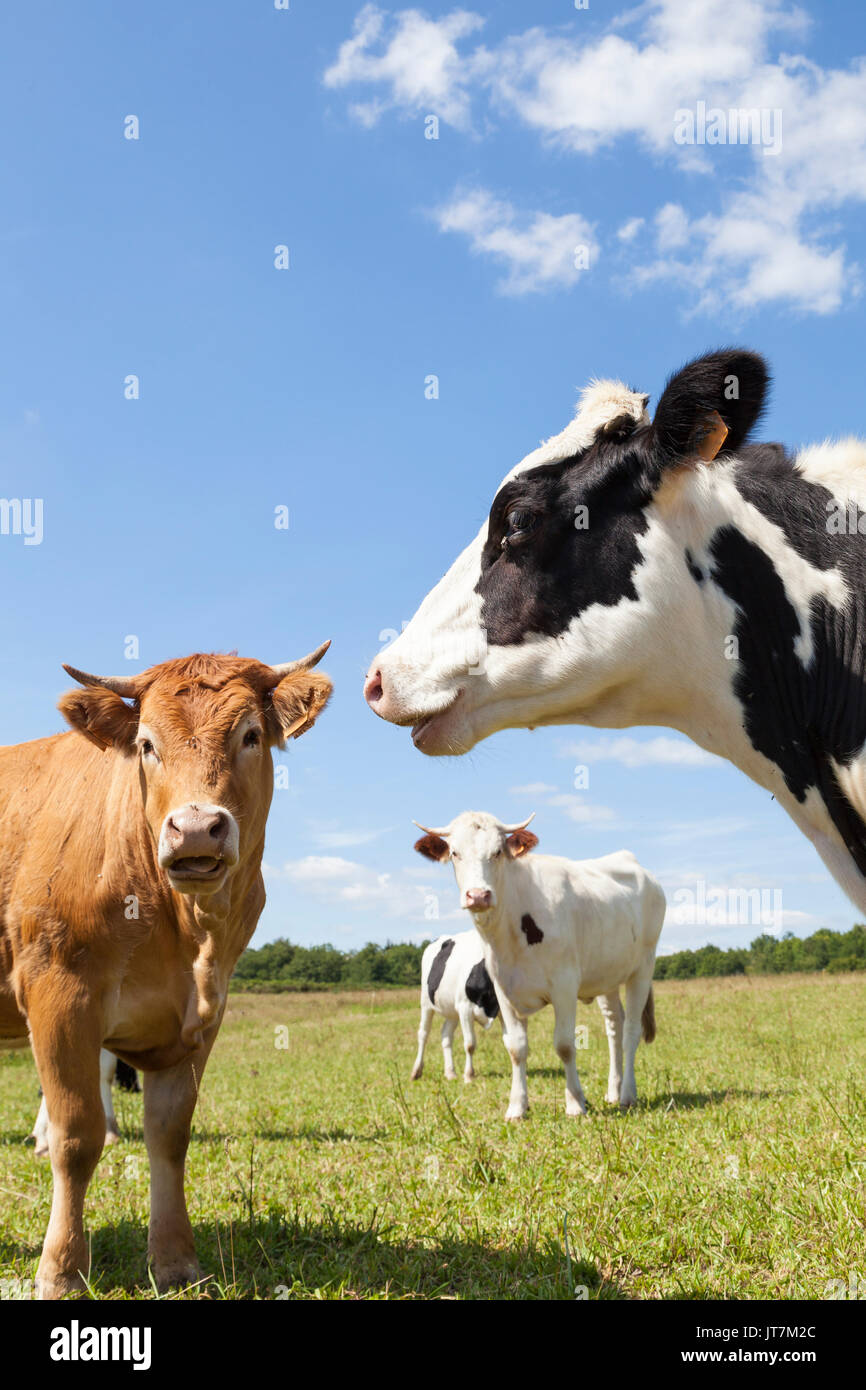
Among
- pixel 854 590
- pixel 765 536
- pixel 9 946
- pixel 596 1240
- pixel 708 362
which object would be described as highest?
pixel 708 362

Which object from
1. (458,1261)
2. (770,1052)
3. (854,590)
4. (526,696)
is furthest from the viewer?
(770,1052)

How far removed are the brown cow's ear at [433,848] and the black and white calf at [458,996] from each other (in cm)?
365

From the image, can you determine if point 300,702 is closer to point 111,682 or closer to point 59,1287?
point 111,682

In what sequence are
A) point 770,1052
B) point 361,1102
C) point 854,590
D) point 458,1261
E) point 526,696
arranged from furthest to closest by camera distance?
point 770,1052
point 361,1102
point 458,1261
point 526,696
point 854,590

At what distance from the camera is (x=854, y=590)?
290 cm

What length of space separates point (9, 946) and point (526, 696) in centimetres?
295

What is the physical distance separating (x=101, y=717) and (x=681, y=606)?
2868mm

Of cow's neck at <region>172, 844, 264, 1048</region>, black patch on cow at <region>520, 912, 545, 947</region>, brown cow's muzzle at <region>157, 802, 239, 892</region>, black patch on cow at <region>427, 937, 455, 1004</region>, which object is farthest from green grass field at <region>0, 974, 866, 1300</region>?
black patch on cow at <region>427, 937, 455, 1004</region>

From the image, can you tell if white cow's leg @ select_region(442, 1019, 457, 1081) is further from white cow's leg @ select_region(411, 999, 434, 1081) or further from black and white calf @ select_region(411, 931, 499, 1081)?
white cow's leg @ select_region(411, 999, 434, 1081)

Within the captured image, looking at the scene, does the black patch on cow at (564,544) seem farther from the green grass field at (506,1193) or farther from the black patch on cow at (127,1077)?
the black patch on cow at (127,1077)

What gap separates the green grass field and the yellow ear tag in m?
3.15

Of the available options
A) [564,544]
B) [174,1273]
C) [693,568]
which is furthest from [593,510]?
[174,1273]
